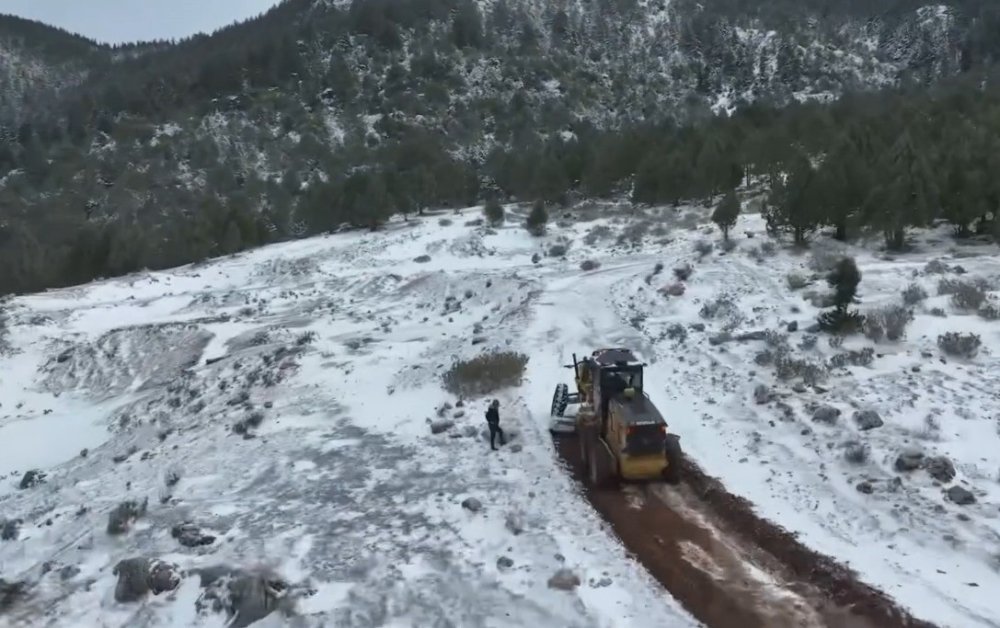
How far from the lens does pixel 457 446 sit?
16.5 m

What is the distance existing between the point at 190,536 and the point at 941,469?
12319 mm

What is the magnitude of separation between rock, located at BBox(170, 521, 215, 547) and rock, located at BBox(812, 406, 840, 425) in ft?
37.3

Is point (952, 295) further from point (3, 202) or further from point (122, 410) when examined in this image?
point (3, 202)

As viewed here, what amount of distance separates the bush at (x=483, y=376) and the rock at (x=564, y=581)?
839 cm

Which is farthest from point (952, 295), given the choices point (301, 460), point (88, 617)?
point (88, 617)

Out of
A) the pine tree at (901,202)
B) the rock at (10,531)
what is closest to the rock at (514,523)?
the rock at (10,531)

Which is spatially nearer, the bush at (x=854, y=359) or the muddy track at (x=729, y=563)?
the muddy track at (x=729, y=563)

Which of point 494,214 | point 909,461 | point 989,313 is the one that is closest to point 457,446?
point 909,461

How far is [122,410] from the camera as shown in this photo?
85.7ft

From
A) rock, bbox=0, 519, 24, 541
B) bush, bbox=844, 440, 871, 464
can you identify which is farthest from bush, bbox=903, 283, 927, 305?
rock, bbox=0, 519, 24, 541

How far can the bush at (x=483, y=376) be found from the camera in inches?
771

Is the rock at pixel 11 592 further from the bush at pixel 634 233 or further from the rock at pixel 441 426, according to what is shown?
the bush at pixel 634 233

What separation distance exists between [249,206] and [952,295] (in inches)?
2665

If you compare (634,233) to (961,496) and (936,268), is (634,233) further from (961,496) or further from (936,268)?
(961,496)
